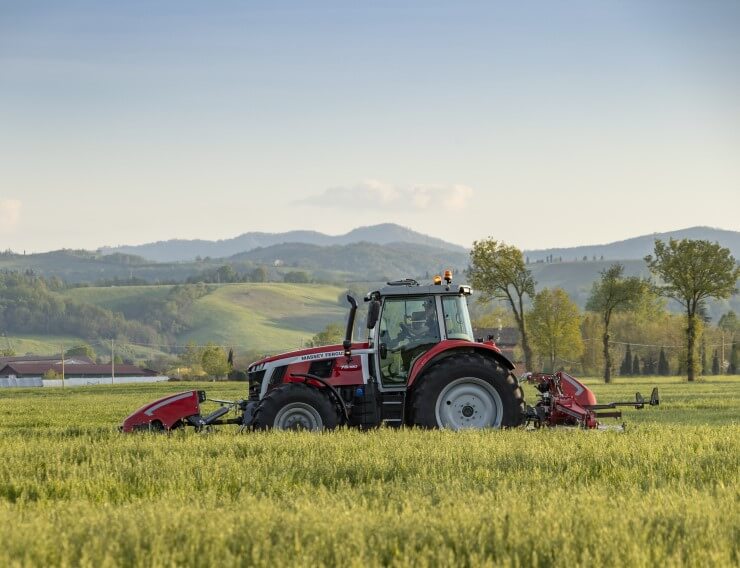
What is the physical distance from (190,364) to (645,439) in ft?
519

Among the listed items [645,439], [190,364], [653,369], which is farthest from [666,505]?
[190,364]

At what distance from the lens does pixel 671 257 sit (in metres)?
75.4

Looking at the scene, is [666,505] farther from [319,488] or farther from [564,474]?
[319,488]

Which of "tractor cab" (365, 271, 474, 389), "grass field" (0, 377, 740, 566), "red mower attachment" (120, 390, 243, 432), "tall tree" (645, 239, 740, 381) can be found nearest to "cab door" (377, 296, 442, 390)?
"tractor cab" (365, 271, 474, 389)

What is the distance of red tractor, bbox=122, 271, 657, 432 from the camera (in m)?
15.0

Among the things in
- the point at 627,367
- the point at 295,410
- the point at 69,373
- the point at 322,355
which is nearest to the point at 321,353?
the point at 322,355

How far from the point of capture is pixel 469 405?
15273 mm

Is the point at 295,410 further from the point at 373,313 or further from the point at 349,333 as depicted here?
the point at 373,313

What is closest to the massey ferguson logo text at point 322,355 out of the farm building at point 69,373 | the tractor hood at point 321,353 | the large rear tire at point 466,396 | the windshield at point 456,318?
the tractor hood at point 321,353

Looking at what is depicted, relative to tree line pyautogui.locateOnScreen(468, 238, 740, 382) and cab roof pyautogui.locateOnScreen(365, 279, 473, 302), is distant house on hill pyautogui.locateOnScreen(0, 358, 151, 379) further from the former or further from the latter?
cab roof pyautogui.locateOnScreen(365, 279, 473, 302)

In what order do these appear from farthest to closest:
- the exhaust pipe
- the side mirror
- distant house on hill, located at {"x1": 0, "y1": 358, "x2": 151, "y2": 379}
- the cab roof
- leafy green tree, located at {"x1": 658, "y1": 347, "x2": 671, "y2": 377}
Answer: distant house on hill, located at {"x1": 0, "y1": 358, "x2": 151, "y2": 379}, leafy green tree, located at {"x1": 658, "y1": 347, "x2": 671, "y2": 377}, the cab roof, the exhaust pipe, the side mirror

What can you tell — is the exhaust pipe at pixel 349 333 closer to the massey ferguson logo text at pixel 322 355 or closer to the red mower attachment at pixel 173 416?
the massey ferguson logo text at pixel 322 355

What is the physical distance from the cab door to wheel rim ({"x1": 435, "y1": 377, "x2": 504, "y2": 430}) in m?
0.75

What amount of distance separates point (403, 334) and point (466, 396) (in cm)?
139
